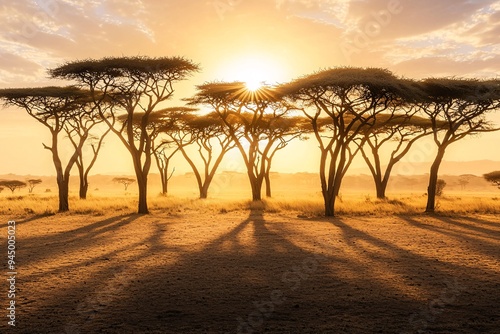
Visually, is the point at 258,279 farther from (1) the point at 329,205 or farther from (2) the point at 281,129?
(2) the point at 281,129

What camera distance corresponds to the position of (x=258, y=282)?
879cm

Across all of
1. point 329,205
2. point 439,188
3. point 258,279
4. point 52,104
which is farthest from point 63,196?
point 439,188

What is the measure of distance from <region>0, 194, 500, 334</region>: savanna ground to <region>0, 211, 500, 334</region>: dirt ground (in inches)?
1.1

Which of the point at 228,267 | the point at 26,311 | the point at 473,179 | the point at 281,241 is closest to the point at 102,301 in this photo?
the point at 26,311

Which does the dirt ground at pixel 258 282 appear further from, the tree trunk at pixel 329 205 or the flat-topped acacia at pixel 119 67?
the flat-topped acacia at pixel 119 67

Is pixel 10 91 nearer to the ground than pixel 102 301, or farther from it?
farther from it

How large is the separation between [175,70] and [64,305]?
18.6 meters

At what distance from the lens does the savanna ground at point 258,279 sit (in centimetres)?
682

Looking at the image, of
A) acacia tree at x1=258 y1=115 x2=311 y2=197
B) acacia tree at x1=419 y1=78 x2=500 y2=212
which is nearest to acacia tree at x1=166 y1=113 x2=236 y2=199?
acacia tree at x1=258 y1=115 x2=311 y2=197

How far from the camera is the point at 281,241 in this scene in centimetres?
1386

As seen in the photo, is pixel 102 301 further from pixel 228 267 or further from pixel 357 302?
pixel 357 302

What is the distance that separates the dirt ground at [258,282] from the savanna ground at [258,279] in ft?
0.09

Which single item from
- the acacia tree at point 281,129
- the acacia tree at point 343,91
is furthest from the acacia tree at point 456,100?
the acacia tree at point 281,129

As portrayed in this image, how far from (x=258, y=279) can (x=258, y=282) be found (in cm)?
23
